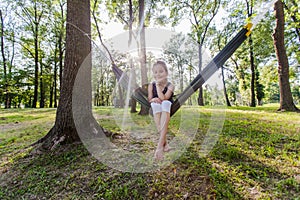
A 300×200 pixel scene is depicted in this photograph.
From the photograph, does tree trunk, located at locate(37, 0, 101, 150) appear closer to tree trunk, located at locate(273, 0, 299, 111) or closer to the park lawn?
the park lawn

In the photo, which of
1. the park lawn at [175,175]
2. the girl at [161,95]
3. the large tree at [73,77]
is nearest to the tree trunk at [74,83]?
the large tree at [73,77]

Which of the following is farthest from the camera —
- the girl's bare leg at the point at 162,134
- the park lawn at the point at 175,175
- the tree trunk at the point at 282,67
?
the tree trunk at the point at 282,67

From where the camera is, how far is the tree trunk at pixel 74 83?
7.55ft

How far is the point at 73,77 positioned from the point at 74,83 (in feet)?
0.28

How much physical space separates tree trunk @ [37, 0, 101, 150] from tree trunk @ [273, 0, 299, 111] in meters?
5.49

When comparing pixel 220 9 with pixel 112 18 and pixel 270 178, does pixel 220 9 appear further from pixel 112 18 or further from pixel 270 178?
pixel 270 178

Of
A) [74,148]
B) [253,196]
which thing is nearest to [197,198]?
[253,196]

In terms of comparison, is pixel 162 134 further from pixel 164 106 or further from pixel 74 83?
pixel 74 83

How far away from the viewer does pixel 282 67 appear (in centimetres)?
503

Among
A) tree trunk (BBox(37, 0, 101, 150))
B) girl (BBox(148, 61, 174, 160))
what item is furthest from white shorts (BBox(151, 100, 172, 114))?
tree trunk (BBox(37, 0, 101, 150))

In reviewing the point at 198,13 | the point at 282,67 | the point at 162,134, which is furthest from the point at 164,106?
the point at 198,13

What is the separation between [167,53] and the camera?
257 cm

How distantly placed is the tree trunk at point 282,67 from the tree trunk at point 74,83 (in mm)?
5490

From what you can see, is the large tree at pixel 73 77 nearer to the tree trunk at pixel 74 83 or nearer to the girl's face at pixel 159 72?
the tree trunk at pixel 74 83
